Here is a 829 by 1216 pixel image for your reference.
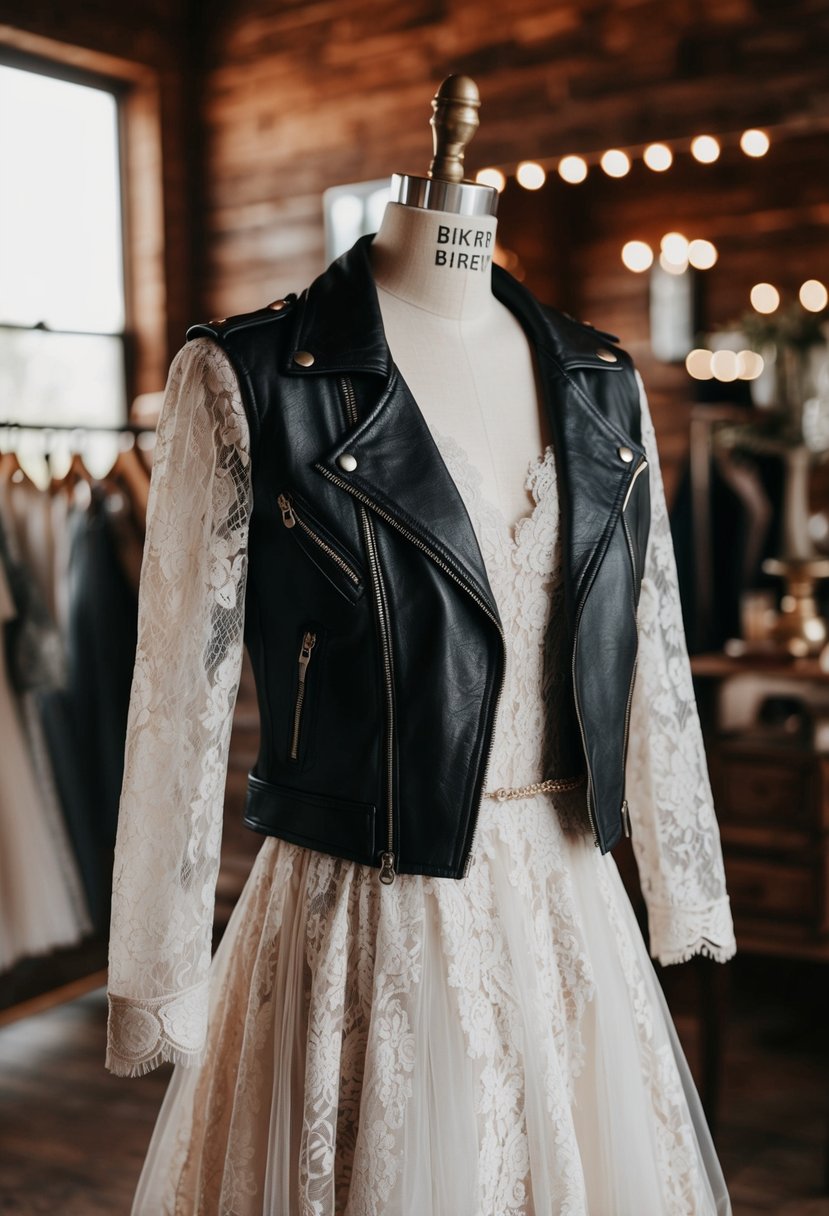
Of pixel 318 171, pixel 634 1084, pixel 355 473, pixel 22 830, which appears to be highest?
→ pixel 318 171

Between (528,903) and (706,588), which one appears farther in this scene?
(706,588)

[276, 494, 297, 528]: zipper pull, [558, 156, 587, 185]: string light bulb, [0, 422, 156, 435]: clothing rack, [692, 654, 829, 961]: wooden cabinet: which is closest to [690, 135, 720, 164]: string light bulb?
[558, 156, 587, 185]: string light bulb

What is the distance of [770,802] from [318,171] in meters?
2.29

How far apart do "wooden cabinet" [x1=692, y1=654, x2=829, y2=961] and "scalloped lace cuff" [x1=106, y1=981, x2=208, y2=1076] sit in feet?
5.45

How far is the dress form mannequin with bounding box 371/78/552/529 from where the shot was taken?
121 centimetres

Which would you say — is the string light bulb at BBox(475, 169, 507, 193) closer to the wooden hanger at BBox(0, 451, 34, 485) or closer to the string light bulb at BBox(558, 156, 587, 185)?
the string light bulb at BBox(558, 156, 587, 185)

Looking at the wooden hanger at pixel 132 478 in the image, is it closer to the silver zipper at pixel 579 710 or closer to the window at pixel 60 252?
the window at pixel 60 252

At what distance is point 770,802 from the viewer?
8.13 feet

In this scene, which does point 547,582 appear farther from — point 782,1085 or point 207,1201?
point 782,1085

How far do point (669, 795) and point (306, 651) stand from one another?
0.47 metres

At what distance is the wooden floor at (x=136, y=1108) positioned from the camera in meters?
2.32

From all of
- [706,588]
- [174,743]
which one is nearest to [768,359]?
[706,588]

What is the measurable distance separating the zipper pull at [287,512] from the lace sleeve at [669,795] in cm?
44

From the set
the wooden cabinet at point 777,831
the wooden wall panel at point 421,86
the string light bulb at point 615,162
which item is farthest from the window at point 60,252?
the wooden cabinet at point 777,831
